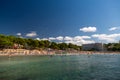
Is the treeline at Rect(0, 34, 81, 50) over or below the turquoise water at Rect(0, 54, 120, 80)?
over

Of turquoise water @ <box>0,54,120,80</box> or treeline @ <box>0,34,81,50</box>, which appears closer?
turquoise water @ <box>0,54,120,80</box>

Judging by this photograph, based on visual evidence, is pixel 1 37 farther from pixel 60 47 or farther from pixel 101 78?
pixel 101 78

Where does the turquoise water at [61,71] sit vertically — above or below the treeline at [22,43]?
below

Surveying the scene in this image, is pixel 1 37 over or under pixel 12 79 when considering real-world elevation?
over

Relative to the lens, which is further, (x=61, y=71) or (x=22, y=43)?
(x=22, y=43)

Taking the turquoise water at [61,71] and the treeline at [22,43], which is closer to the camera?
the turquoise water at [61,71]

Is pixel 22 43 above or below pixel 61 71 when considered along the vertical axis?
above

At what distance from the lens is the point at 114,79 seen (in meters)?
27.7

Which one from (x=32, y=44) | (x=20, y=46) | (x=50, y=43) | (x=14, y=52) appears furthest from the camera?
(x=50, y=43)

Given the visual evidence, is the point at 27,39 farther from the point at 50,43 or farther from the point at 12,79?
the point at 12,79

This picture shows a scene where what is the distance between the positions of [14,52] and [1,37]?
54.4 feet

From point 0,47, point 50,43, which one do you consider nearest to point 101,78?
point 0,47

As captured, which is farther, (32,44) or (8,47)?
(32,44)

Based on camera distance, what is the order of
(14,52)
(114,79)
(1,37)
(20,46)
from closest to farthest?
(114,79) → (14,52) → (1,37) → (20,46)
